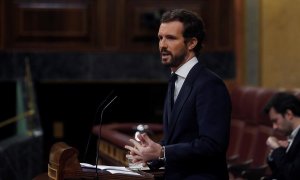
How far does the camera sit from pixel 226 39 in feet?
22.8

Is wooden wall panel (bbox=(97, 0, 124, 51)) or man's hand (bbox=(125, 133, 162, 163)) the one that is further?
wooden wall panel (bbox=(97, 0, 124, 51))

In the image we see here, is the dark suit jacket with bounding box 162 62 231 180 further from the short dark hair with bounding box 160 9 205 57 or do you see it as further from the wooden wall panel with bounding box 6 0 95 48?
the wooden wall panel with bounding box 6 0 95 48

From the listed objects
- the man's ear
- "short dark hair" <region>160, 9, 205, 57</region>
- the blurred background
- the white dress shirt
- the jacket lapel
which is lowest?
the blurred background

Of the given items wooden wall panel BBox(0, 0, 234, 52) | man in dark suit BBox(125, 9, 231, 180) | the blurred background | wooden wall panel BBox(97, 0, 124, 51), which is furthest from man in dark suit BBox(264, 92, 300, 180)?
wooden wall panel BBox(97, 0, 124, 51)

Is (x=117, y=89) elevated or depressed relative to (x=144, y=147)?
depressed

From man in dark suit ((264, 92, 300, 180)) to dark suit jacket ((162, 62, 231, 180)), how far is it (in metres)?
1.05

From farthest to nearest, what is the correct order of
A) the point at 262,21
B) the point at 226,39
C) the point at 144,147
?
the point at 226,39 < the point at 262,21 < the point at 144,147

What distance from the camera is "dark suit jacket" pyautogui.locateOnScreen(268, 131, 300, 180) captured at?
3.10 m

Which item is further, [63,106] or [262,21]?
[63,106]

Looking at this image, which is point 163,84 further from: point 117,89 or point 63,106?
point 63,106

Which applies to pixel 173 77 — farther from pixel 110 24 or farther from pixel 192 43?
pixel 110 24

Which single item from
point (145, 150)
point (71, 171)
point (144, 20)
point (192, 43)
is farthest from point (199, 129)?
point (144, 20)

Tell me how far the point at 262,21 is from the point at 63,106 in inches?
80.4

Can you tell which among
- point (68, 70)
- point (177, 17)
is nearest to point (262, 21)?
point (68, 70)
